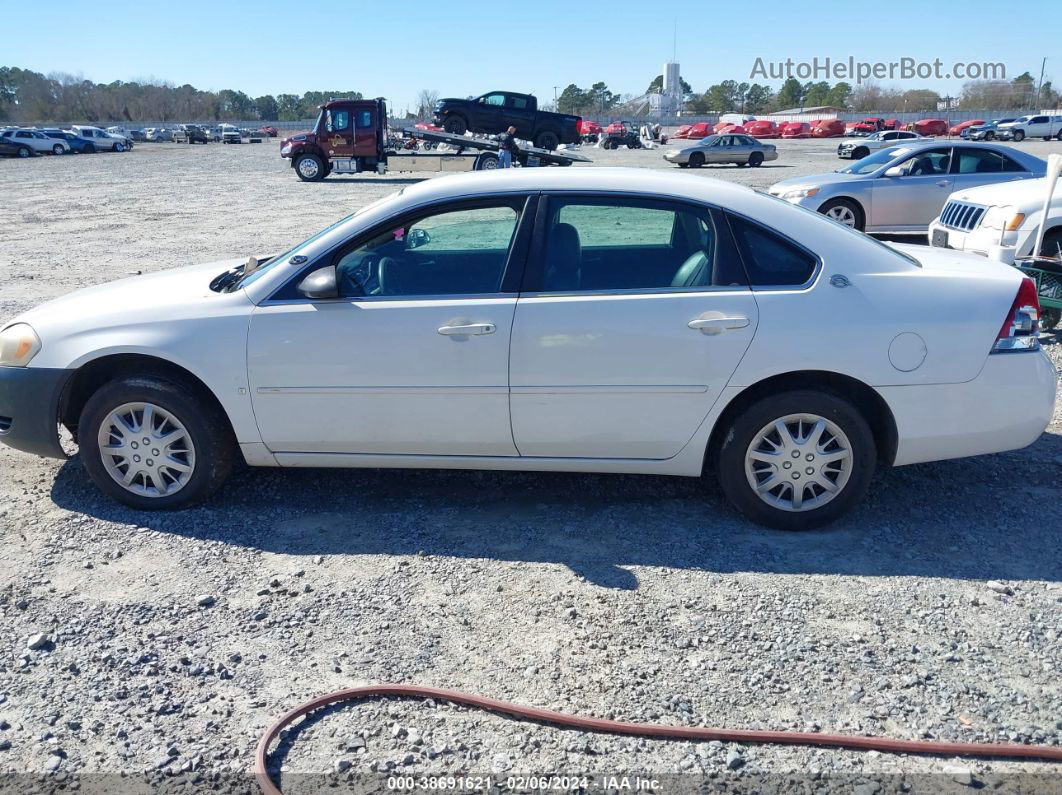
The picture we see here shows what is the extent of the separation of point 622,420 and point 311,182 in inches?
1028

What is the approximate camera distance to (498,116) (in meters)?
34.4

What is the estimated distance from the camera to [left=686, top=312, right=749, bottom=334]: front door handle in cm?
415

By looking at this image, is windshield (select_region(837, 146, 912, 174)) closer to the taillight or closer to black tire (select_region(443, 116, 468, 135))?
the taillight

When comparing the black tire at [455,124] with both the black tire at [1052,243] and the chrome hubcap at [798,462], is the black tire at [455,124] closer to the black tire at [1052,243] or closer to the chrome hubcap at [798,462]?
the black tire at [1052,243]

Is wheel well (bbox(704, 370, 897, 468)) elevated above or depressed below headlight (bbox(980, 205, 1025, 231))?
below

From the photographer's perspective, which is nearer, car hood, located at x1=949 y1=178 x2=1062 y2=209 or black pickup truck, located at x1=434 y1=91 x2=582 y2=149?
car hood, located at x1=949 y1=178 x2=1062 y2=209

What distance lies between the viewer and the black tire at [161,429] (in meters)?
4.50

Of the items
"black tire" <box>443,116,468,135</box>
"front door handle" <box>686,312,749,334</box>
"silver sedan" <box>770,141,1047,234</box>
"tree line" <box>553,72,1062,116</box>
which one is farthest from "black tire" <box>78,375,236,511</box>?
"tree line" <box>553,72,1062,116</box>

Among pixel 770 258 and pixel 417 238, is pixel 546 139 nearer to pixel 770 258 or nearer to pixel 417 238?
pixel 417 238

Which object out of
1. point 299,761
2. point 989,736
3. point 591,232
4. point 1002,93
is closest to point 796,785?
point 989,736

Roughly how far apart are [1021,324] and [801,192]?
999 centimetres

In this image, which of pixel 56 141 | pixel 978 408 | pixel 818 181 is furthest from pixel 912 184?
pixel 56 141

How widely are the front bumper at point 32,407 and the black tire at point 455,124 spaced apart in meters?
31.2

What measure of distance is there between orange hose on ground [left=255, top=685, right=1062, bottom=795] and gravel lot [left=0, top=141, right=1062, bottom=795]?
4 centimetres
